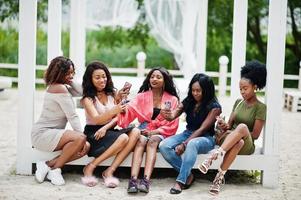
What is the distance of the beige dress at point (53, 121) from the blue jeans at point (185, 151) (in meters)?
0.85

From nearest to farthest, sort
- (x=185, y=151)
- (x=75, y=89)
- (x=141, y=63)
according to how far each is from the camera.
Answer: (x=185, y=151), (x=75, y=89), (x=141, y=63)

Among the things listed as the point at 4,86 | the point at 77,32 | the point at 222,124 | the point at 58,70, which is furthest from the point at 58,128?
the point at 4,86

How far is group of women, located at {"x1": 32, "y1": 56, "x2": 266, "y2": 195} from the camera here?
5871mm

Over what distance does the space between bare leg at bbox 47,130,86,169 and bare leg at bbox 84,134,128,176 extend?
20 cm

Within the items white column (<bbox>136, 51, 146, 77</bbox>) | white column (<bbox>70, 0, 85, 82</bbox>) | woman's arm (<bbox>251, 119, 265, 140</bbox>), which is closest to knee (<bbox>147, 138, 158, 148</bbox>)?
woman's arm (<bbox>251, 119, 265, 140</bbox>)

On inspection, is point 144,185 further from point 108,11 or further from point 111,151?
point 108,11

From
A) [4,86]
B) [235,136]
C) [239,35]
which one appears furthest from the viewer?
[4,86]

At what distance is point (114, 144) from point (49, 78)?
35.2 inches

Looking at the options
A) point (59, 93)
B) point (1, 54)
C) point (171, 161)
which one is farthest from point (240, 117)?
point (1, 54)

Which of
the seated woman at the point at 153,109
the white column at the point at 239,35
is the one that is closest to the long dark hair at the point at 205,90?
the seated woman at the point at 153,109

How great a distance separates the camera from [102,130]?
19.7 ft

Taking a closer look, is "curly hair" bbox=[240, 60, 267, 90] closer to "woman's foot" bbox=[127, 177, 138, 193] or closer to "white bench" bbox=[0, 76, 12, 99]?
"woman's foot" bbox=[127, 177, 138, 193]

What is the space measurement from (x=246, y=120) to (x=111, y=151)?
1.33 m

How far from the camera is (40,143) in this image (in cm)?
600
